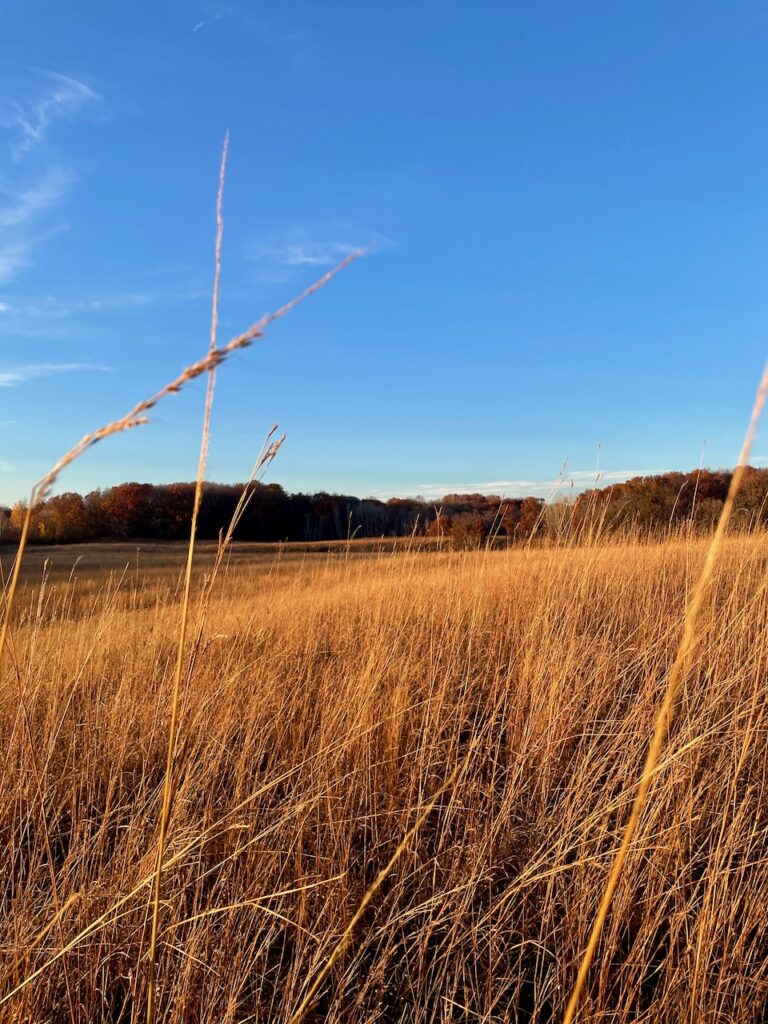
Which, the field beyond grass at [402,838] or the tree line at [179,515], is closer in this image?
the field beyond grass at [402,838]

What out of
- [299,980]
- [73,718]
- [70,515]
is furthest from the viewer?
[70,515]

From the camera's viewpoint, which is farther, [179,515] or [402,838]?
[179,515]

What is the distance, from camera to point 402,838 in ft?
7.46

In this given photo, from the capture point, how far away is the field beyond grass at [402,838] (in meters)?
1.74

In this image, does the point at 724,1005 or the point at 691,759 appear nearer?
the point at 724,1005

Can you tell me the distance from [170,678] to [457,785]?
186cm

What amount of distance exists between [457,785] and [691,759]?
838mm

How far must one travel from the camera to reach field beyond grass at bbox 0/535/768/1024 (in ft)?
5.72

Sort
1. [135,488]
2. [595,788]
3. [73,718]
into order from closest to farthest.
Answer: [595,788]
[73,718]
[135,488]

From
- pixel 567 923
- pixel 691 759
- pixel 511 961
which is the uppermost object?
pixel 691 759

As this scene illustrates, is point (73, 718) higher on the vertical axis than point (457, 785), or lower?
lower

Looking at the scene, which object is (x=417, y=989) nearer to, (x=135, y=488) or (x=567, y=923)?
(x=567, y=923)

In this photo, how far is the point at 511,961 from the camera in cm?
200

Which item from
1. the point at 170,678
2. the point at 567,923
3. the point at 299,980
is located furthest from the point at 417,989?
the point at 170,678
